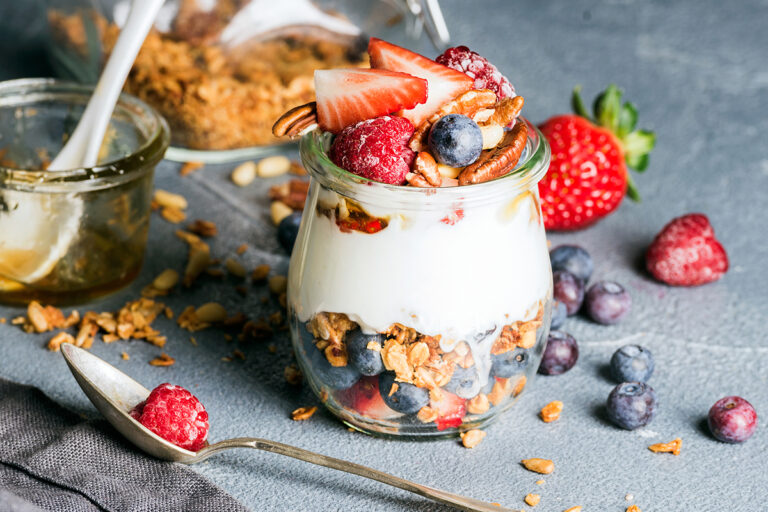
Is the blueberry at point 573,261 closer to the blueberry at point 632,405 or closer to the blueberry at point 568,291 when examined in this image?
the blueberry at point 568,291

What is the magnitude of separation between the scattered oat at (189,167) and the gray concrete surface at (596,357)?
1cm

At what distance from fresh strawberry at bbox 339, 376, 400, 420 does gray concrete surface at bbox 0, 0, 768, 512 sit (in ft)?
0.15

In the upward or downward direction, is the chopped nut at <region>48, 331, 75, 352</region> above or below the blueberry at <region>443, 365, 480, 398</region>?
below

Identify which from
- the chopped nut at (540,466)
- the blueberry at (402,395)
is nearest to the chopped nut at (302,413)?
the blueberry at (402,395)

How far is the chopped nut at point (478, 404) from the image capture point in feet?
2.96

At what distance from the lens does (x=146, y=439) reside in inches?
34.1

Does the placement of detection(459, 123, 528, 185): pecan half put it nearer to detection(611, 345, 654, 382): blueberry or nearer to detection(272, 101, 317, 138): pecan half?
detection(272, 101, 317, 138): pecan half

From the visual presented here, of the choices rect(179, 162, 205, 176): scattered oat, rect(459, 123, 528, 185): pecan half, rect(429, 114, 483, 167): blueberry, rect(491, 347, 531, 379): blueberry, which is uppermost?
rect(429, 114, 483, 167): blueberry

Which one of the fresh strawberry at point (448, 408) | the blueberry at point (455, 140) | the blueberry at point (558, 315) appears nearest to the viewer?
the blueberry at point (455, 140)

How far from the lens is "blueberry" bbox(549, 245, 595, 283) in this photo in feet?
3.86

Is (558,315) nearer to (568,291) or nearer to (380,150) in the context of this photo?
(568,291)

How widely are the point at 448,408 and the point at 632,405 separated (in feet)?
0.66

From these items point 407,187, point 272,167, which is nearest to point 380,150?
point 407,187

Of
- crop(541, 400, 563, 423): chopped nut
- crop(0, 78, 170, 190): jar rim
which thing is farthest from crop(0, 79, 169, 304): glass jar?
crop(541, 400, 563, 423): chopped nut
